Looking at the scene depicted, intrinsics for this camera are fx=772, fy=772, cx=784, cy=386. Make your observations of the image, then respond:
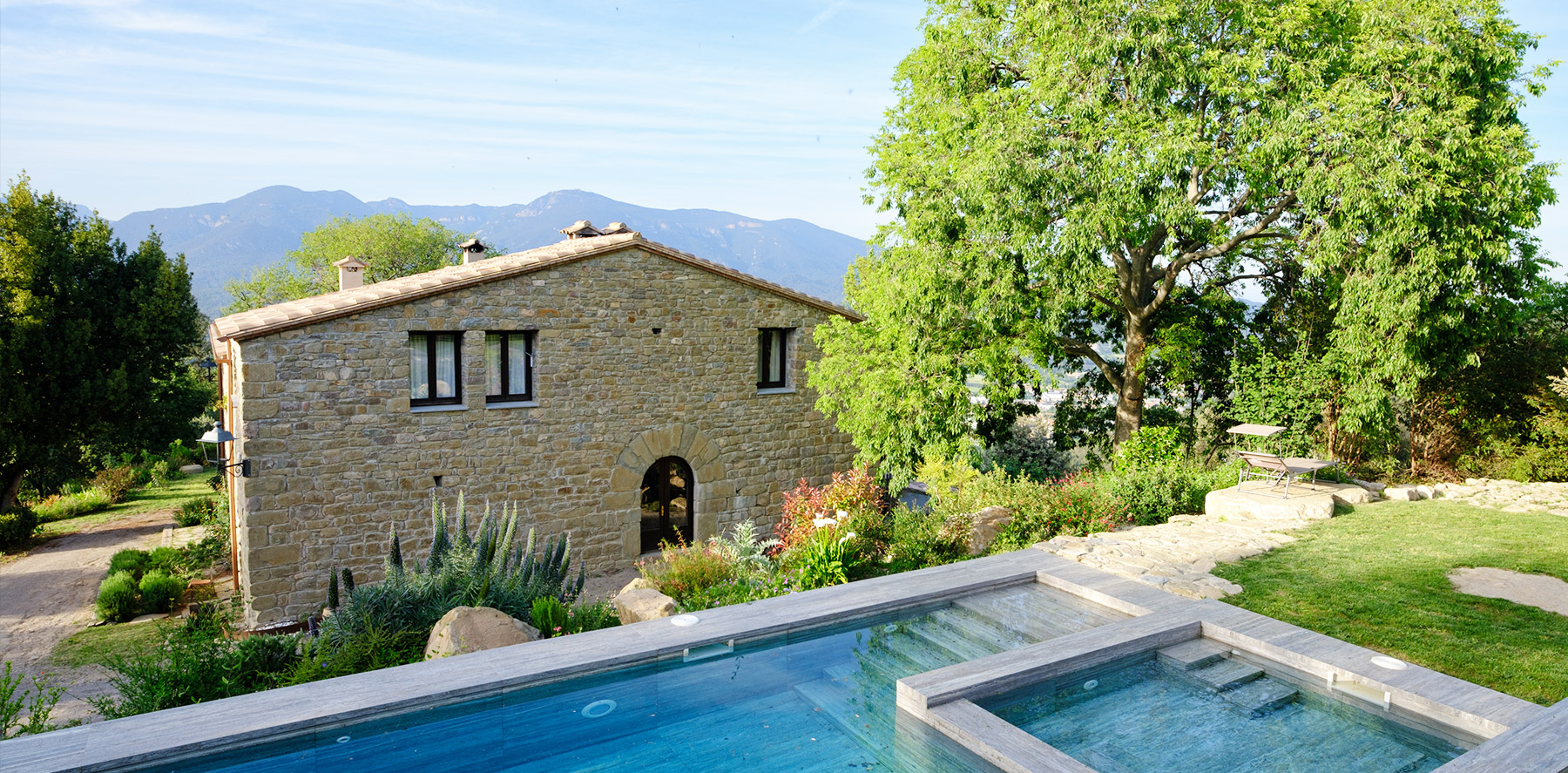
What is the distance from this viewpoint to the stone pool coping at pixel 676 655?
157 inches

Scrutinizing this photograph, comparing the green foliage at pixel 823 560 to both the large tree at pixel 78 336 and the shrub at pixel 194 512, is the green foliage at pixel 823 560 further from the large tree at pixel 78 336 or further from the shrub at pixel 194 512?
the large tree at pixel 78 336

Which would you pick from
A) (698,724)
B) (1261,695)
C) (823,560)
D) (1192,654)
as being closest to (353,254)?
(823,560)

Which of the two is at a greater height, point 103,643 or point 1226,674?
point 1226,674

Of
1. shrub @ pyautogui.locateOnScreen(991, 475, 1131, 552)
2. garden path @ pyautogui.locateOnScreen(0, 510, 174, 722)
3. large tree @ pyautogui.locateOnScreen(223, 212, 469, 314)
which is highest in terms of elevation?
large tree @ pyautogui.locateOnScreen(223, 212, 469, 314)

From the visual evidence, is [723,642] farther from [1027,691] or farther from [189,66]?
[189,66]

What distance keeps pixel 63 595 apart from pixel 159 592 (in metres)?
2.91

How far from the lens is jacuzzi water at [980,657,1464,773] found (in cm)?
409

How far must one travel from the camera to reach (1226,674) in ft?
17.0

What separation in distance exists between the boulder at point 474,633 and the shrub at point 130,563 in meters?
11.3

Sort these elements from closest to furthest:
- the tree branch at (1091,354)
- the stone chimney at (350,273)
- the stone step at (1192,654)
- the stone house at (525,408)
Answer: the stone step at (1192,654) → the stone house at (525,408) → the tree branch at (1091,354) → the stone chimney at (350,273)

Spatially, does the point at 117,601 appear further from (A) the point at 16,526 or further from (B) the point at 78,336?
(B) the point at 78,336

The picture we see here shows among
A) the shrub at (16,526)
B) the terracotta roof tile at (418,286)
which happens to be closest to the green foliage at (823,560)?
the terracotta roof tile at (418,286)

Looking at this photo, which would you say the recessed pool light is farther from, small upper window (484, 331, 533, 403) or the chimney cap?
the chimney cap

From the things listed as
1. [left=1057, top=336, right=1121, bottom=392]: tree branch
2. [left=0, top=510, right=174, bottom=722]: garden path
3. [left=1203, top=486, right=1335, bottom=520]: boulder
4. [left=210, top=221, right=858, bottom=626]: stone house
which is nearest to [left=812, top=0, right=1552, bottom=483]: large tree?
[left=1057, top=336, right=1121, bottom=392]: tree branch
